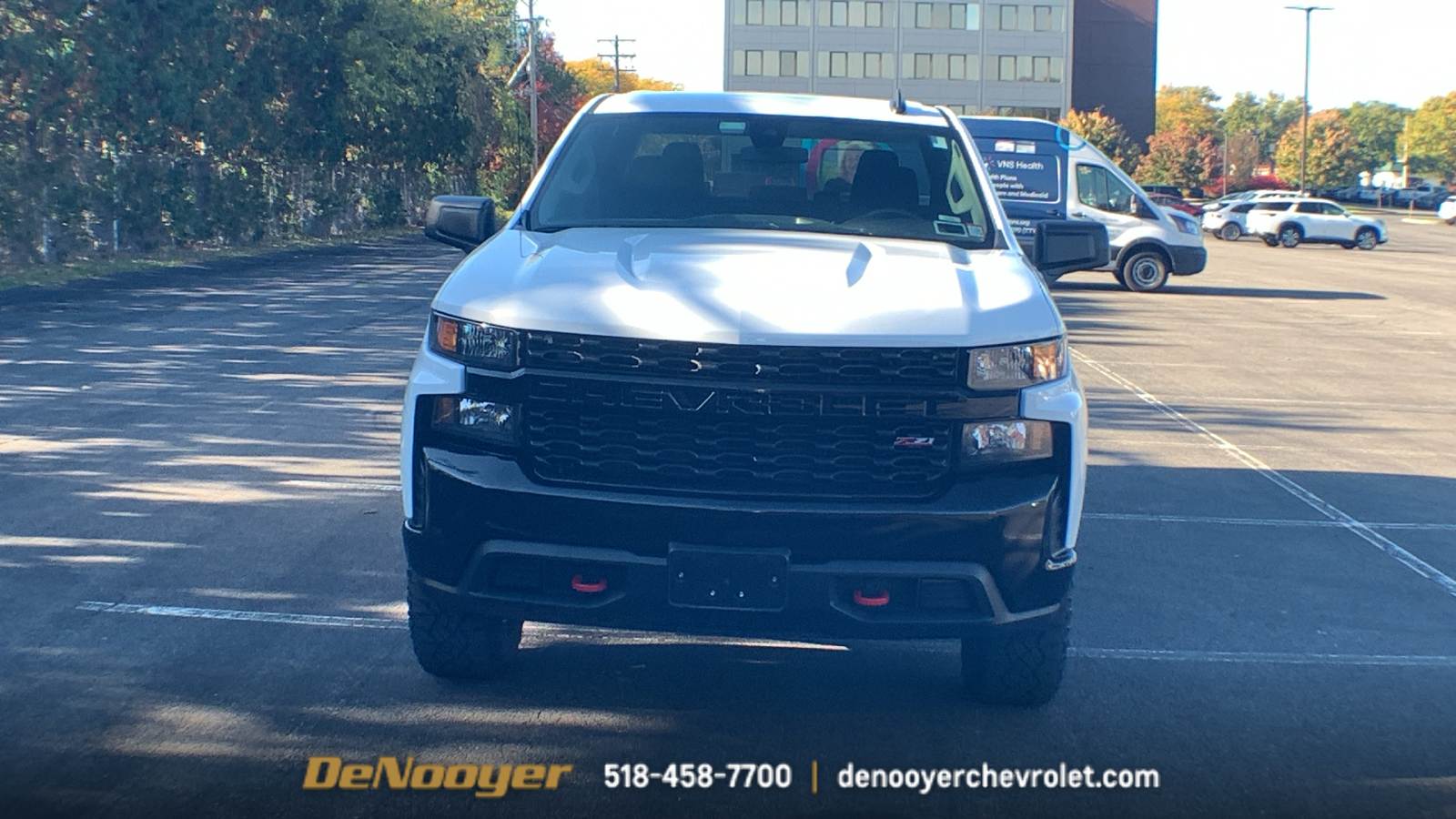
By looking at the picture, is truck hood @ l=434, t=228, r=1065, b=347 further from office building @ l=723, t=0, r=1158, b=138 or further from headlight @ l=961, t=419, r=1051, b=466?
office building @ l=723, t=0, r=1158, b=138

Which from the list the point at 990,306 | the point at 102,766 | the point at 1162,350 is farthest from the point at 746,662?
the point at 1162,350

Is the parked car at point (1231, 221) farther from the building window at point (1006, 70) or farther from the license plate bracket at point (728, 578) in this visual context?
the building window at point (1006, 70)

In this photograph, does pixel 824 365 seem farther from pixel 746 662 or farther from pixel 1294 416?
pixel 1294 416

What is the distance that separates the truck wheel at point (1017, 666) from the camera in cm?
451

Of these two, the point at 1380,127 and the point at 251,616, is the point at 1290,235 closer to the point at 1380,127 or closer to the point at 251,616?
the point at 251,616

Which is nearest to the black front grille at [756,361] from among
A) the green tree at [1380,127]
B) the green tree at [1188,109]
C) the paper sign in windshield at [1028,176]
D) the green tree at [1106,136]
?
the paper sign in windshield at [1028,176]

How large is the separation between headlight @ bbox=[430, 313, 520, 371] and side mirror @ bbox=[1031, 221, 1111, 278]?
95.6 inches

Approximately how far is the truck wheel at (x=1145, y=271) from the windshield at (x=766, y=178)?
63.5 feet

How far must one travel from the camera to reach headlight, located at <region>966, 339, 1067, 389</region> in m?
4.09

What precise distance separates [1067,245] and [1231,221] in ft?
165

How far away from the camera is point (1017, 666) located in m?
4.54

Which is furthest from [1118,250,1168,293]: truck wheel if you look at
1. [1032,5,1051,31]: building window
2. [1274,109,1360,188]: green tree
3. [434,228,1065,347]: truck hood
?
[1032,5,1051,31]: building window

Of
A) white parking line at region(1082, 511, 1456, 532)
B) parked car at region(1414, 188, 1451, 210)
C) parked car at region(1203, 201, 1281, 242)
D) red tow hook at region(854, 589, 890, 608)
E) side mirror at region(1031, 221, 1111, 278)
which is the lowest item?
white parking line at region(1082, 511, 1456, 532)

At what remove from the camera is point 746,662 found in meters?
5.16
